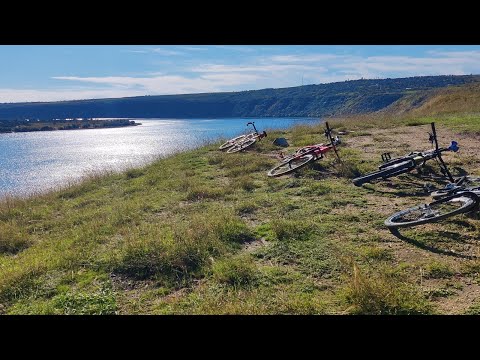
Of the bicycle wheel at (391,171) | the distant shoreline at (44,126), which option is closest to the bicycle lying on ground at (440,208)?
the bicycle wheel at (391,171)

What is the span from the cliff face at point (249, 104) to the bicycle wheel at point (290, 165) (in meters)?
81.5

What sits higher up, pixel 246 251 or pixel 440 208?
pixel 440 208

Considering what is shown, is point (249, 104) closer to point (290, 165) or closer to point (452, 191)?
point (290, 165)

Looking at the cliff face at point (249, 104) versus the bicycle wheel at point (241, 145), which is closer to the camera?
the bicycle wheel at point (241, 145)

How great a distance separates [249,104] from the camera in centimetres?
11338

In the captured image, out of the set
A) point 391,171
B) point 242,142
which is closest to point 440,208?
point 391,171

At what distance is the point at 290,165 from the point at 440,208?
5823 mm

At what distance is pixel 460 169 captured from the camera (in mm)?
11453

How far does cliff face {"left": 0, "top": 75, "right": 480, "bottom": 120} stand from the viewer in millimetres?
101062

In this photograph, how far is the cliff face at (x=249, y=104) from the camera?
101062 mm

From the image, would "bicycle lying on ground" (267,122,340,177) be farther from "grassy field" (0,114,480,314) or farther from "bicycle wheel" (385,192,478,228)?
"bicycle wheel" (385,192,478,228)

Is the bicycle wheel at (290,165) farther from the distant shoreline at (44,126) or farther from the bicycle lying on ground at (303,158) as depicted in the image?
the distant shoreline at (44,126)

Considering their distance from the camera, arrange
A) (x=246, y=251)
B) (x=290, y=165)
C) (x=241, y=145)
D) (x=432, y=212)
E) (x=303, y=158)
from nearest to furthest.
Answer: (x=246, y=251), (x=432, y=212), (x=290, y=165), (x=303, y=158), (x=241, y=145)
